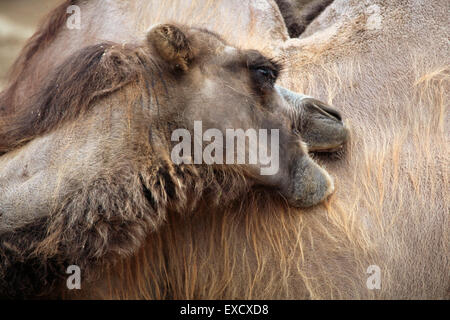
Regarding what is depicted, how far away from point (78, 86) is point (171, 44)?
33 cm

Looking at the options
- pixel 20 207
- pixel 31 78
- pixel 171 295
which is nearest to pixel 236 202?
pixel 171 295

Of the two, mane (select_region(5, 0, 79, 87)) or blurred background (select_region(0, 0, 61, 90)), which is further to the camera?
blurred background (select_region(0, 0, 61, 90))

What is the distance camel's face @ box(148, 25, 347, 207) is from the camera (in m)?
1.63

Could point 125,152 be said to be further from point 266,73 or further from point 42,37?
point 42,37

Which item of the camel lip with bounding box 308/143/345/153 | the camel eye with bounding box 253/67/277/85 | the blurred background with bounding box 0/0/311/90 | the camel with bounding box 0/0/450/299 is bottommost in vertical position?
the camel with bounding box 0/0/450/299

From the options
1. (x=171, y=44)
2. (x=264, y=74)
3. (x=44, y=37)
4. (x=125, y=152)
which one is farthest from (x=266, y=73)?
(x=44, y=37)

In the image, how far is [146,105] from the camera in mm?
1615

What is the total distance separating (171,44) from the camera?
1625 mm

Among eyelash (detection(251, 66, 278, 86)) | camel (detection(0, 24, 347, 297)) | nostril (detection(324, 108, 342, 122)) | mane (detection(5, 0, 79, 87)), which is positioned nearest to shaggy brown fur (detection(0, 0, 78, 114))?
mane (detection(5, 0, 79, 87))

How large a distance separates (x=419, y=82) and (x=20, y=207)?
1.59 meters

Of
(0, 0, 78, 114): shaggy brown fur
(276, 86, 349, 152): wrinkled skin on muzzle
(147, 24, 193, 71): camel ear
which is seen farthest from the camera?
(0, 0, 78, 114): shaggy brown fur

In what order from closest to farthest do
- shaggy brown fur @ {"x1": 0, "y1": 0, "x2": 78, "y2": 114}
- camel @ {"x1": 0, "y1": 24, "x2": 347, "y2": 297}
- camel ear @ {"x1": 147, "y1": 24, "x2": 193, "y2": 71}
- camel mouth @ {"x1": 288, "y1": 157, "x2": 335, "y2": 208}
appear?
camel @ {"x1": 0, "y1": 24, "x2": 347, "y2": 297}, camel ear @ {"x1": 147, "y1": 24, "x2": 193, "y2": 71}, camel mouth @ {"x1": 288, "y1": 157, "x2": 335, "y2": 208}, shaggy brown fur @ {"x1": 0, "y1": 0, "x2": 78, "y2": 114}

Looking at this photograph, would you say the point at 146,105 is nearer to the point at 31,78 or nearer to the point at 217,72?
the point at 217,72

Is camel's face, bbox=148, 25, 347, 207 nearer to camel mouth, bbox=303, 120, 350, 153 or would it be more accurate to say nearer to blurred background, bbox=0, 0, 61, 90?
camel mouth, bbox=303, 120, 350, 153
